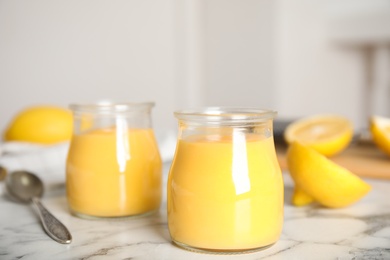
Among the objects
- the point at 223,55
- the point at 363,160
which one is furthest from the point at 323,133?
the point at 223,55

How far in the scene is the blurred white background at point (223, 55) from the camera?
2.63m

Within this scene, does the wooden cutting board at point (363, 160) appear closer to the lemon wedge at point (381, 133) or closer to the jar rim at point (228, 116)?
the lemon wedge at point (381, 133)

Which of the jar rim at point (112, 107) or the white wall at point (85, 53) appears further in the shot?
the white wall at point (85, 53)

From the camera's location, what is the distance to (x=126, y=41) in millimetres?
2896

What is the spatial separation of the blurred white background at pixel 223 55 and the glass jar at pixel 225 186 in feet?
6.53

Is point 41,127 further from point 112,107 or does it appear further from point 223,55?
point 223,55

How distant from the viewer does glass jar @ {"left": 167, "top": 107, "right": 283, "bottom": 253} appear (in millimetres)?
572

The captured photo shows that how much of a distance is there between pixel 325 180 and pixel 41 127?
0.92 meters

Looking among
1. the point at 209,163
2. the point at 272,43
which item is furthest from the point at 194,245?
the point at 272,43

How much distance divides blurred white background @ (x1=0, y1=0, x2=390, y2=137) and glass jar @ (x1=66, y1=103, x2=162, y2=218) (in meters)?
1.79

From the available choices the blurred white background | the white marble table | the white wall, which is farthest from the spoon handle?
the blurred white background

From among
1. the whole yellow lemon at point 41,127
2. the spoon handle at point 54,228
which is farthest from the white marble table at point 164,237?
the whole yellow lemon at point 41,127

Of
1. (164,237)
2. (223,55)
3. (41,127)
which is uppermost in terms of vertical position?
(223,55)

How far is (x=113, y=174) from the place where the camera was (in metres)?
0.72
